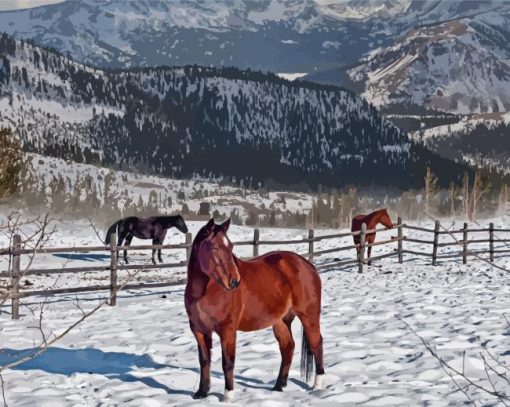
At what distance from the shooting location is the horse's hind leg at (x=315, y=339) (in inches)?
256

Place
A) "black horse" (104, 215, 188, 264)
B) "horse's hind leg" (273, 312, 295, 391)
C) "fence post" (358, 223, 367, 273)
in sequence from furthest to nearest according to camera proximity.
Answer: "black horse" (104, 215, 188, 264), "fence post" (358, 223, 367, 273), "horse's hind leg" (273, 312, 295, 391)

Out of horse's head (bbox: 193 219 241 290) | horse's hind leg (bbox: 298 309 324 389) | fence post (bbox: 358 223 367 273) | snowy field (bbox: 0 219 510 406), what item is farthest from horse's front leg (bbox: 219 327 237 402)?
fence post (bbox: 358 223 367 273)

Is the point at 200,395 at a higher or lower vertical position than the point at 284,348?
lower

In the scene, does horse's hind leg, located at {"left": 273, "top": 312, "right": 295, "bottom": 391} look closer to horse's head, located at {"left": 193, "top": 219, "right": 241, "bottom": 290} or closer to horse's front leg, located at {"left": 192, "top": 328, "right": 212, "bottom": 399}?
horse's front leg, located at {"left": 192, "top": 328, "right": 212, "bottom": 399}

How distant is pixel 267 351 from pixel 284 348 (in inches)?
64.4

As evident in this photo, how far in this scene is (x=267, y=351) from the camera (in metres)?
8.12

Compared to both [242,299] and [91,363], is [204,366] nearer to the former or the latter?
[242,299]

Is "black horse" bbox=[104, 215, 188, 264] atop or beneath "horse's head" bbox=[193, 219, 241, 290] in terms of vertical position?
beneath

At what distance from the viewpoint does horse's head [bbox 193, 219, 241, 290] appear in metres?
5.82

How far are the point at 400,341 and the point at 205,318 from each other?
11.3ft

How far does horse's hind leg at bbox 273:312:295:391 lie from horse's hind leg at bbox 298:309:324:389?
6.4 inches

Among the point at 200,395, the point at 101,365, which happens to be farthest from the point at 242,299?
the point at 101,365

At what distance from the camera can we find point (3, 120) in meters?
168

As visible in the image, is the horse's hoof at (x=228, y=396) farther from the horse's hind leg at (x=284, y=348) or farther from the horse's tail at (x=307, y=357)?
the horse's tail at (x=307, y=357)
